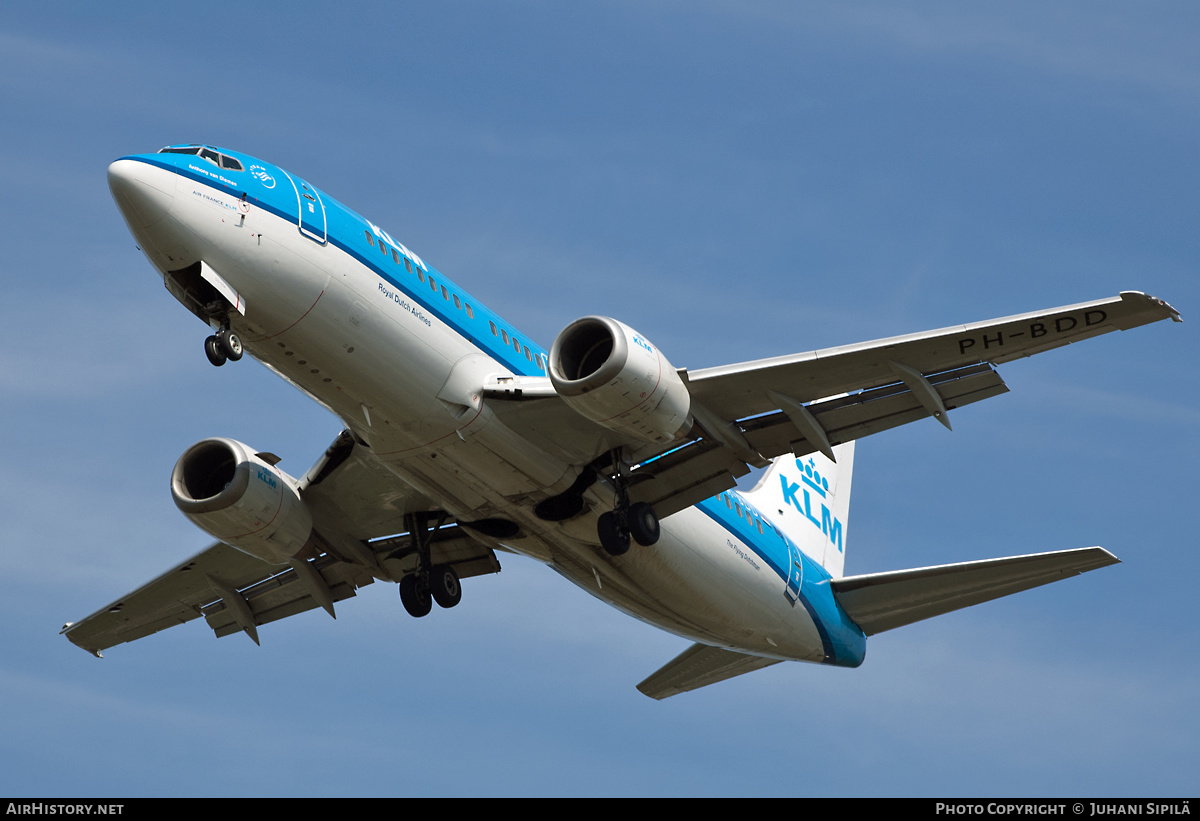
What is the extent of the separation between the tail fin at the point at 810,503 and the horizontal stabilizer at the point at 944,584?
2.06 m

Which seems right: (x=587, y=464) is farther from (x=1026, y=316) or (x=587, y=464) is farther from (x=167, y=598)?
(x=167, y=598)

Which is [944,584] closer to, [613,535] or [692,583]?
[692,583]

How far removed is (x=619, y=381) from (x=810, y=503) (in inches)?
545

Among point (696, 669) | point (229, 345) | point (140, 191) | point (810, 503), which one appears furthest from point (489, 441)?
point (810, 503)

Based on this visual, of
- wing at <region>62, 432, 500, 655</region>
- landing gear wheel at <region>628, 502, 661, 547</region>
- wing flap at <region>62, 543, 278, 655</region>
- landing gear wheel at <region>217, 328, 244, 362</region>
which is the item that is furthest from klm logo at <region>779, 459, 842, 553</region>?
landing gear wheel at <region>217, 328, 244, 362</region>

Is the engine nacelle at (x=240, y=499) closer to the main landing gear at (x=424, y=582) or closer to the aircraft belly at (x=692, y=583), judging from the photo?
the main landing gear at (x=424, y=582)

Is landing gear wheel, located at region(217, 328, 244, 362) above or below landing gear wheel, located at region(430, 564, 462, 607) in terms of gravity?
above

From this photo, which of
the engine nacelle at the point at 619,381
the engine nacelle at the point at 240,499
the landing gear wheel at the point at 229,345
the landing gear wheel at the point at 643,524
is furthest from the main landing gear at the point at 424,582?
the landing gear wheel at the point at 229,345

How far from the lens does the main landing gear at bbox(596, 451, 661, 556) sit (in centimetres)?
2664

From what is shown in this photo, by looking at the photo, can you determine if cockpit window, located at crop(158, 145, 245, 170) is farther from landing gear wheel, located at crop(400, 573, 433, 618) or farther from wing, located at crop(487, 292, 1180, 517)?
landing gear wheel, located at crop(400, 573, 433, 618)

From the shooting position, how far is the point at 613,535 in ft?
87.6

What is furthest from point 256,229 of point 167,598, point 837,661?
point 837,661

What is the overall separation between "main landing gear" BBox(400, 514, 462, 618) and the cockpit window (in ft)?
29.0

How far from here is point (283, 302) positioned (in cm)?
2372
